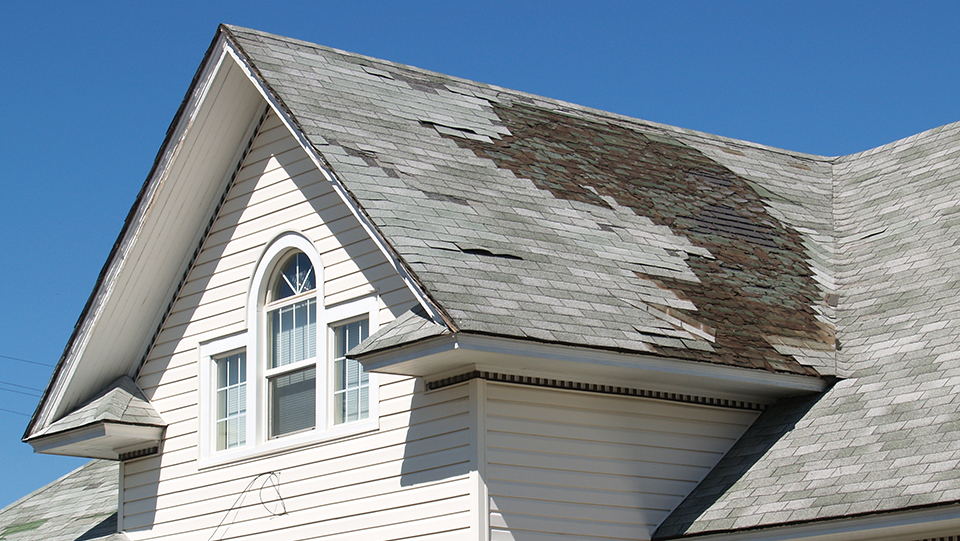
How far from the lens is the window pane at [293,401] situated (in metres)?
12.8

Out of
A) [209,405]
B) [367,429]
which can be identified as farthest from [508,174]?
[209,405]

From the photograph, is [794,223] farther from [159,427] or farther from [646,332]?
[159,427]

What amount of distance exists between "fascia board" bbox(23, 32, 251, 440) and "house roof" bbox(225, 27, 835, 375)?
0.59 meters

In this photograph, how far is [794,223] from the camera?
16078 mm

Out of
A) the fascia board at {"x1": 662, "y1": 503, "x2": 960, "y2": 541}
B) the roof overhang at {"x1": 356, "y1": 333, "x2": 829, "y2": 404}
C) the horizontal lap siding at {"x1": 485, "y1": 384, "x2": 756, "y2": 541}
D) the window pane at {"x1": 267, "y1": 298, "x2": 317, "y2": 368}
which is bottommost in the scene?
the fascia board at {"x1": 662, "y1": 503, "x2": 960, "y2": 541}

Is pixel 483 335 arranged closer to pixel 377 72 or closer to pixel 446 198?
pixel 446 198

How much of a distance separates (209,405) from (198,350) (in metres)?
0.72

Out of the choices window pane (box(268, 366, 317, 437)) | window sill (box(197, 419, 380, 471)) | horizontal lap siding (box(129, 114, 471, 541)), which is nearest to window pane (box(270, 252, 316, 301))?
horizontal lap siding (box(129, 114, 471, 541))

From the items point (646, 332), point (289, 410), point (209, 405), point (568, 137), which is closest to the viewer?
point (646, 332)

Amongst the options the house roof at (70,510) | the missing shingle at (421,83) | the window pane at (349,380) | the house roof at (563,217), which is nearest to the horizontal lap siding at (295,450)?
the window pane at (349,380)

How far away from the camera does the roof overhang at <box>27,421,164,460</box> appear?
46.3ft

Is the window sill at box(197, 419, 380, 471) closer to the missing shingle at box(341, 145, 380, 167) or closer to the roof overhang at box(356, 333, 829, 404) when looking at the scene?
the roof overhang at box(356, 333, 829, 404)

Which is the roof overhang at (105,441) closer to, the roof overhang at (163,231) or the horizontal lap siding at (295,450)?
the horizontal lap siding at (295,450)

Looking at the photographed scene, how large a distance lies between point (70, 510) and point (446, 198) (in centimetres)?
817
